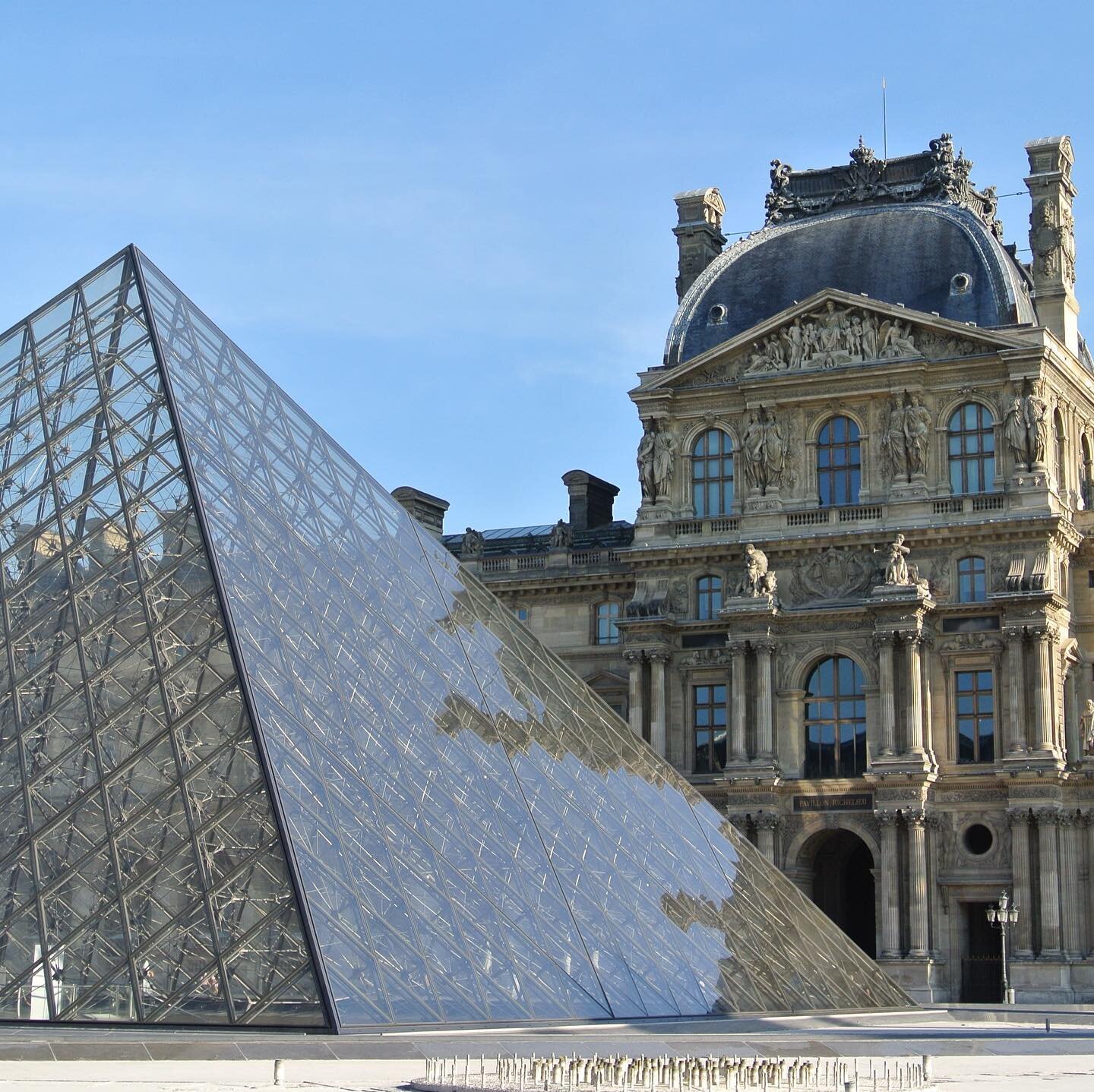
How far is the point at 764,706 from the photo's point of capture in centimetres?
4838

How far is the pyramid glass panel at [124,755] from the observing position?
22.2 meters

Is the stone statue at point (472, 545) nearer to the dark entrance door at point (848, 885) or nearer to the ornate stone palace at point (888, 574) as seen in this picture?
the ornate stone palace at point (888, 574)

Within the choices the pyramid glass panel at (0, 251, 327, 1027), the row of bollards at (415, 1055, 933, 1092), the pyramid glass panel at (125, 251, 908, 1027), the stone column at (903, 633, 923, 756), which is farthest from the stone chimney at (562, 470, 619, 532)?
the row of bollards at (415, 1055, 933, 1092)

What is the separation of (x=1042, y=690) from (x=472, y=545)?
1575 cm

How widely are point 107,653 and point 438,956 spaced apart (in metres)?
5.41

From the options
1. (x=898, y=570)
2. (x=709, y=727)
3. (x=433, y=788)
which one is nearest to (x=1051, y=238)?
(x=898, y=570)

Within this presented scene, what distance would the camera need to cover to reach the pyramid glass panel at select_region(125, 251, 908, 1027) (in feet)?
77.4

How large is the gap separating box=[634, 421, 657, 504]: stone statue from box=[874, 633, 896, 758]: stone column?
7.05 m

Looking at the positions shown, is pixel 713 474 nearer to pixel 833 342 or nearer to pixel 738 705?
pixel 833 342

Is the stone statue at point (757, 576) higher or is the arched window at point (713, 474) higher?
the arched window at point (713, 474)

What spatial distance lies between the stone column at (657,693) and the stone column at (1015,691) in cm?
715

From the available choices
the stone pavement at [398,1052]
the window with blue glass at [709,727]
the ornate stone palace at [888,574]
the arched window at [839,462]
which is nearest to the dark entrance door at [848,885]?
the ornate stone palace at [888,574]

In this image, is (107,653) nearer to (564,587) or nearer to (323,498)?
(323,498)

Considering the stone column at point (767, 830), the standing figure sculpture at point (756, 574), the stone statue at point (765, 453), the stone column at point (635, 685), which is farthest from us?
the stone column at point (635, 685)
